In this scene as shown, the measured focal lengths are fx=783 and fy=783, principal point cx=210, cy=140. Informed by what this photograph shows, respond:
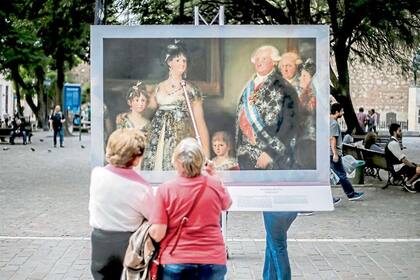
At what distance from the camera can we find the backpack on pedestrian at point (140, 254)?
4734mm

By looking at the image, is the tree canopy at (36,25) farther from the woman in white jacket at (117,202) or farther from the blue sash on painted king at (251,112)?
the woman in white jacket at (117,202)

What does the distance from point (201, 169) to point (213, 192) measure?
6.6 inches

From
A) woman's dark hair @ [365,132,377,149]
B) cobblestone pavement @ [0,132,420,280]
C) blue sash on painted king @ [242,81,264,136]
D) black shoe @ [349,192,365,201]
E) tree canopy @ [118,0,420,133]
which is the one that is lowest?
cobblestone pavement @ [0,132,420,280]

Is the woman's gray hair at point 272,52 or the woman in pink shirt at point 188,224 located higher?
the woman's gray hair at point 272,52

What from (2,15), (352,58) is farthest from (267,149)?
(352,58)

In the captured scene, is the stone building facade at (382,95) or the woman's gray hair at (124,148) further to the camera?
the stone building facade at (382,95)

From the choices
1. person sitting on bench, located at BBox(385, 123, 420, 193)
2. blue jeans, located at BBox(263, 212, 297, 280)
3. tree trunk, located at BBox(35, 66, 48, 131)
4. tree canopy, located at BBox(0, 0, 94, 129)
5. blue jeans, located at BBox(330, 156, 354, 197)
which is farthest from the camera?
tree trunk, located at BBox(35, 66, 48, 131)

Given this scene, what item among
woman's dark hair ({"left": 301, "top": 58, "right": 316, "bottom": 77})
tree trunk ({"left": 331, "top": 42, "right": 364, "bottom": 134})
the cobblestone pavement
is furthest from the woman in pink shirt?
tree trunk ({"left": 331, "top": 42, "right": 364, "bottom": 134})

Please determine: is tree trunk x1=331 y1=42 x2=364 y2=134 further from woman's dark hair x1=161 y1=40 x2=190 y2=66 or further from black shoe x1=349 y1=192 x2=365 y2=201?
woman's dark hair x1=161 y1=40 x2=190 y2=66

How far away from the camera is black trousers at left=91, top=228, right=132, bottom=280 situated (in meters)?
4.93

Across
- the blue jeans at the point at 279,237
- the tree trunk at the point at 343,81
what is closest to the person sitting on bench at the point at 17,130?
the tree trunk at the point at 343,81

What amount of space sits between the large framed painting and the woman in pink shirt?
1585mm

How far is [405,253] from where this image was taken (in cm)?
938

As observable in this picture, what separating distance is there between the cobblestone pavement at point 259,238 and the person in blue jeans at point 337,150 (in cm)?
30
